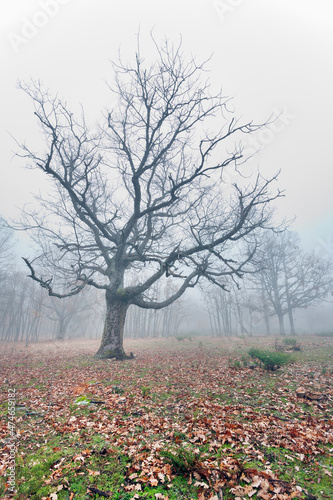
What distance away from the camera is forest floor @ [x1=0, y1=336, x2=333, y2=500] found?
117 inches

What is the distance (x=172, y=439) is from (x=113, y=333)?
28.2 feet

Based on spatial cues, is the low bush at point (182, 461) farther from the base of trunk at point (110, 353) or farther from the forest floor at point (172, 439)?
the base of trunk at point (110, 353)

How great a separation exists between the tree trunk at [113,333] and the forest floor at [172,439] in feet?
14.1

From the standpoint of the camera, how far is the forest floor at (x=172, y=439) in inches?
117

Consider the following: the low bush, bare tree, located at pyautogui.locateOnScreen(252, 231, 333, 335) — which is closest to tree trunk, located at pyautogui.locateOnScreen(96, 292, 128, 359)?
the low bush

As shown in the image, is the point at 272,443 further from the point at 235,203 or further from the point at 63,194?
the point at 63,194

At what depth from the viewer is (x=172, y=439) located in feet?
13.5

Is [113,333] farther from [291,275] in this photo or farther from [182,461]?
[291,275]

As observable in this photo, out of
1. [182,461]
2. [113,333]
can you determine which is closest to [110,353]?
[113,333]

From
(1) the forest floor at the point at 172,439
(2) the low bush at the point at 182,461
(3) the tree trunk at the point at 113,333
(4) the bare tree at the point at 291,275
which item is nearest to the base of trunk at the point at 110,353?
(3) the tree trunk at the point at 113,333

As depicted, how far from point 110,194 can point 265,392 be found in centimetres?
1314

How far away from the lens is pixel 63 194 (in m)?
13.4

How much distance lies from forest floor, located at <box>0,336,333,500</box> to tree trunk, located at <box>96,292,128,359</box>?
431 centimetres

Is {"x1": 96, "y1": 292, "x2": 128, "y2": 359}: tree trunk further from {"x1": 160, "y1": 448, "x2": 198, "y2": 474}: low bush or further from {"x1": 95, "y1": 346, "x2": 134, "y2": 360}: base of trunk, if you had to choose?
{"x1": 160, "y1": 448, "x2": 198, "y2": 474}: low bush
